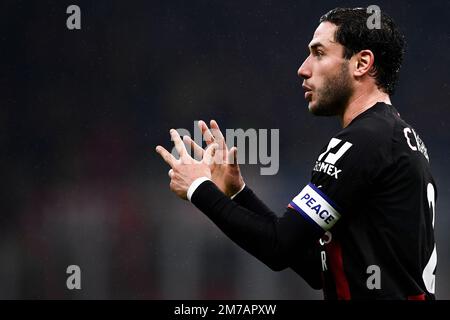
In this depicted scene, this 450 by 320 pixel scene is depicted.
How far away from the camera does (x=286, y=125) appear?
5.99 meters

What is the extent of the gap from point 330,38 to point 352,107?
0.79ft

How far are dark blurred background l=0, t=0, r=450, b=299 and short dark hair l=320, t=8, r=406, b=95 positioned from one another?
3510 millimetres

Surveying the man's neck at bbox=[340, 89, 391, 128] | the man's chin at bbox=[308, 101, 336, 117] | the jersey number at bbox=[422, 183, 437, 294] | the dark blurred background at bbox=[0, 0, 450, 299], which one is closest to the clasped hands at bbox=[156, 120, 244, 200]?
the man's chin at bbox=[308, 101, 336, 117]

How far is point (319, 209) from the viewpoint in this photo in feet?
5.87

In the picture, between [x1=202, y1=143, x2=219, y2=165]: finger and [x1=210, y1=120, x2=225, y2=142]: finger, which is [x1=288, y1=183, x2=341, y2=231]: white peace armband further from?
[x1=210, y1=120, x2=225, y2=142]: finger

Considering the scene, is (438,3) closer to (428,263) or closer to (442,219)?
(442,219)

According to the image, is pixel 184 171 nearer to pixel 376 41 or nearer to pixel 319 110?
pixel 319 110

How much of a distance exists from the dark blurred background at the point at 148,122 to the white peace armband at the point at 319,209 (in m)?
3.65

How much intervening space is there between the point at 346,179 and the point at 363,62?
0.47m

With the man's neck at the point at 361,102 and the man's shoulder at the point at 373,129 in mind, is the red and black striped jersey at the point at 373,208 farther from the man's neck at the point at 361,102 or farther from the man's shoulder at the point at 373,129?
the man's neck at the point at 361,102

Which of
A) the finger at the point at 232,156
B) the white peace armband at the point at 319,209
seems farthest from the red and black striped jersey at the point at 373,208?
the finger at the point at 232,156

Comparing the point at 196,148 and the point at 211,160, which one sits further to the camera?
the point at 196,148

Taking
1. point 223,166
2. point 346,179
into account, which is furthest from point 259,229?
point 223,166

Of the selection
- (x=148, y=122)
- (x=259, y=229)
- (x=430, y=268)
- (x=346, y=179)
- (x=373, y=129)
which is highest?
(x=148, y=122)
